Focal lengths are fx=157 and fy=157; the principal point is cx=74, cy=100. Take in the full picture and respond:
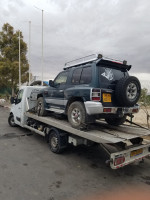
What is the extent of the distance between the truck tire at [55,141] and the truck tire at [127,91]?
1977 millimetres

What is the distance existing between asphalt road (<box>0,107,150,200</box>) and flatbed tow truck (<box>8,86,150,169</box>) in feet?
1.32

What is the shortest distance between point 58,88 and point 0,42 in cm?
1777

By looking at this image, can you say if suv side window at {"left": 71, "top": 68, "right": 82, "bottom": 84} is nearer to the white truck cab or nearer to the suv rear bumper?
the suv rear bumper

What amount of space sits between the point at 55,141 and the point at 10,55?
18.3 meters

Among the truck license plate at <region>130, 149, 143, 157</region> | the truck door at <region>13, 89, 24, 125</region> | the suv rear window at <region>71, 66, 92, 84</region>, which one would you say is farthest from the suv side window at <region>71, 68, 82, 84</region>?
the truck door at <region>13, 89, 24, 125</region>

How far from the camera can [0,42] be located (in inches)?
760

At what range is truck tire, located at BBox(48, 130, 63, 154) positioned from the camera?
4.51 m

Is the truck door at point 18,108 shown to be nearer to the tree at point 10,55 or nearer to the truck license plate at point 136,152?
the truck license plate at point 136,152

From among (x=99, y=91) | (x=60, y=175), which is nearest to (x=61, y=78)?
(x=99, y=91)

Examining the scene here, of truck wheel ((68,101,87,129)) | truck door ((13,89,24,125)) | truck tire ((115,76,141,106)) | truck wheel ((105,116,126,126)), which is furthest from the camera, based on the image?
truck door ((13,89,24,125))

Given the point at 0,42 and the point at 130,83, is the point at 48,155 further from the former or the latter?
the point at 0,42

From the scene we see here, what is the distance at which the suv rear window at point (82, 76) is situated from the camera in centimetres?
415

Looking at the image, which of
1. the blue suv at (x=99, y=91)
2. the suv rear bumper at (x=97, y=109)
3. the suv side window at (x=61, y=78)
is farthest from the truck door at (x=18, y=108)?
the suv rear bumper at (x=97, y=109)

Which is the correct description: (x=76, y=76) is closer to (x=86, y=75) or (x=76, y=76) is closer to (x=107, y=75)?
(x=86, y=75)
